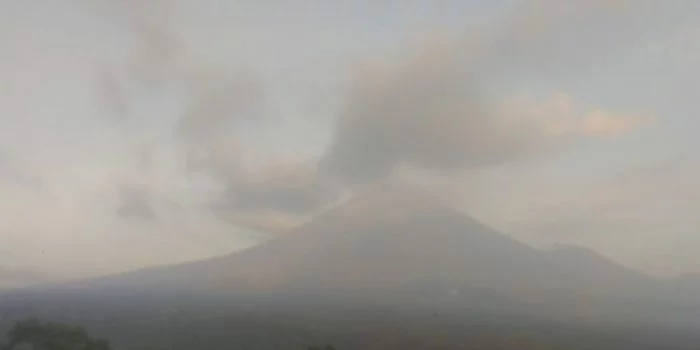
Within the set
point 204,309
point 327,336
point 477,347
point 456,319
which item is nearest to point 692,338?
point 456,319

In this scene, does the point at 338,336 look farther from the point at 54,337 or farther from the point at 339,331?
the point at 54,337

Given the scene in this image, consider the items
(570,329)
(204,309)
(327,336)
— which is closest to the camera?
(327,336)

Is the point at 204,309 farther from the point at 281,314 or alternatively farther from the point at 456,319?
the point at 456,319

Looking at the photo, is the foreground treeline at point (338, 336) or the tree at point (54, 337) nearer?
the tree at point (54, 337)

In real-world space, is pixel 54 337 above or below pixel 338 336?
below

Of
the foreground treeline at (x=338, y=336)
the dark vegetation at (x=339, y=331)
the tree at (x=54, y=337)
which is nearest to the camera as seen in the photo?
the tree at (x=54, y=337)

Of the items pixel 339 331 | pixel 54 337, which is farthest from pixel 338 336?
pixel 54 337

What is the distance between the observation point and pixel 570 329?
166750 mm

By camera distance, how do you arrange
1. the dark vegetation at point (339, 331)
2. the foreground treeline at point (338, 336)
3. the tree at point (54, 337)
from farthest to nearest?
the dark vegetation at point (339, 331)
the foreground treeline at point (338, 336)
the tree at point (54, 337)

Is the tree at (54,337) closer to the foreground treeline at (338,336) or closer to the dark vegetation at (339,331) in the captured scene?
the foreground treeline at (338,336)

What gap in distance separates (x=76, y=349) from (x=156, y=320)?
11218 centimetres

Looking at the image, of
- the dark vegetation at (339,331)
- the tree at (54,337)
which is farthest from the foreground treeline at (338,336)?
the tree at (54,337)

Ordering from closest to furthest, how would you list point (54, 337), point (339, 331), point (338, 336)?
point (54, 337)
point (338, 336)
point (339, 331)

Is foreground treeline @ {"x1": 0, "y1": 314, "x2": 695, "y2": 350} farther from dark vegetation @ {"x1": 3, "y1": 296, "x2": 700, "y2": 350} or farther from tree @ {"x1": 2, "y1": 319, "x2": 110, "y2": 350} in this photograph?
tree @ {"x1": 2, "y1": 319, "x2": 110, "y2": 350}
